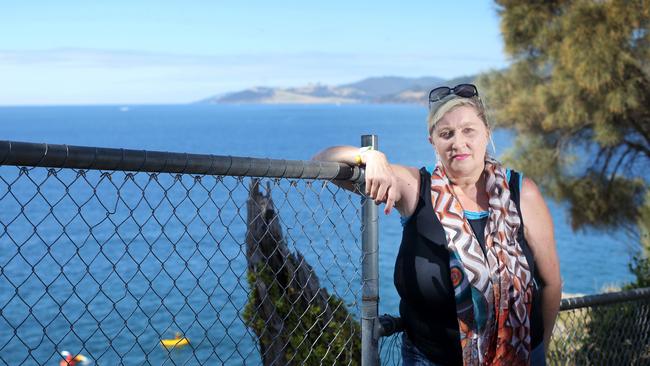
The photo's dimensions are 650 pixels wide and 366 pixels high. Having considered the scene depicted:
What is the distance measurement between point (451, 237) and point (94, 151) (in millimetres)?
1203

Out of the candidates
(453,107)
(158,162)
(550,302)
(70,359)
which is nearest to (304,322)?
(70,359)

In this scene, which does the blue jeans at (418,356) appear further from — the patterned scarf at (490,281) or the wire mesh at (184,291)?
the wire mesh at (184,291)

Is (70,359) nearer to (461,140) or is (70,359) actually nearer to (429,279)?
(429,279)

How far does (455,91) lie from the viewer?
2.93 metres

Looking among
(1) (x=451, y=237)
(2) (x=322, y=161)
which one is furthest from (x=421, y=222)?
(2) (x=322, y=161)

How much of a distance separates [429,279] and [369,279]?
0.38 metres

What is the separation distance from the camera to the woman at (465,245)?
2793mm

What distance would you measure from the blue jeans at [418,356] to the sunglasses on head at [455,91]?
2.93 ft

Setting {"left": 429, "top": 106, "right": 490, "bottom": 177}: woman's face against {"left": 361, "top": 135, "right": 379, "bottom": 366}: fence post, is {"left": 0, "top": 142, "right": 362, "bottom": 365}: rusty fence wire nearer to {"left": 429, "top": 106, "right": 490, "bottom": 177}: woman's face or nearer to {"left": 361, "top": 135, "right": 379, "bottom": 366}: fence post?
{"left": 361, "top": 135, "right": 379, "bottom": 366}: fence post

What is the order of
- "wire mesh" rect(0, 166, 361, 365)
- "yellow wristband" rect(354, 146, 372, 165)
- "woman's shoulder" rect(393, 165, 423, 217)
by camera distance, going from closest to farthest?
"woman's shoulder" rect(393, 165, 423, 217), "yellow wristband" rect(354, 146, 372, 165), "wire mesh" rect(0, 166, 361, 365)

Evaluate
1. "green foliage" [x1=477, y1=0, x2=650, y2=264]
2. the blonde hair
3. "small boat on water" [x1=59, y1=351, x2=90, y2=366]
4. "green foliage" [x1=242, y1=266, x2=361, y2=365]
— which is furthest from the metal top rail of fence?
"green foliage" [x1=477, y1=0, x2=650, y2=264]

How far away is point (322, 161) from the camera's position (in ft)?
9.96

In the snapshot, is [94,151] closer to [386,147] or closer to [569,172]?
[569,172]

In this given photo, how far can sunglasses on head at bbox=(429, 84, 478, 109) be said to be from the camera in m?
2.92
